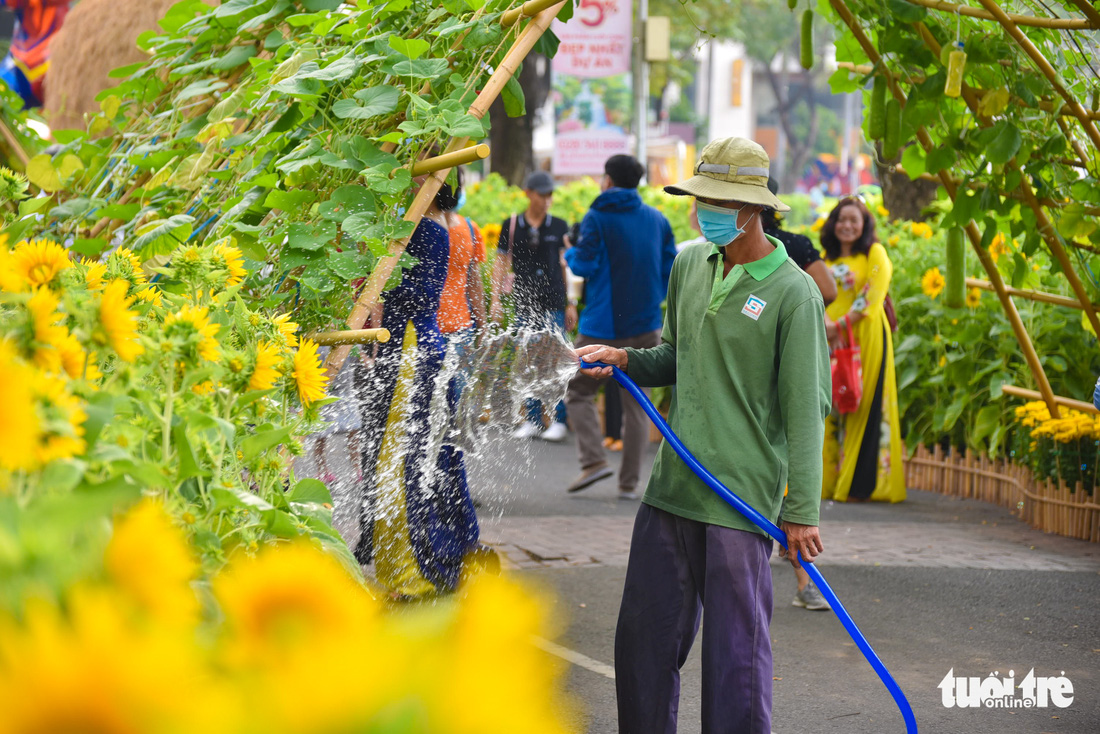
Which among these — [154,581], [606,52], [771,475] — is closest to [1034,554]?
[771,475]

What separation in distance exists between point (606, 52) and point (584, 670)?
31.3ft

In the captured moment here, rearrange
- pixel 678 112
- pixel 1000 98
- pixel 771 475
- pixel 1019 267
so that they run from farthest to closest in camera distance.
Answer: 1. pixel 678 112
2. pixel 1019 267
3. pixel 1000 98
4. pixel 771 475

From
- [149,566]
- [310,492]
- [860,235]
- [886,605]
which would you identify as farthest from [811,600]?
[149,566]

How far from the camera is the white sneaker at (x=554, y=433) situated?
10211 millimetres

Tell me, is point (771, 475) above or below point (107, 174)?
below

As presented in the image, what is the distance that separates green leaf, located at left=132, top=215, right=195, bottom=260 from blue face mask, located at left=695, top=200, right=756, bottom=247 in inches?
58.3

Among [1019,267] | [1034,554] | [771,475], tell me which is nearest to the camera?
[771,475]

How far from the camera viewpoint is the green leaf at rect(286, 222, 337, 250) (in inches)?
116

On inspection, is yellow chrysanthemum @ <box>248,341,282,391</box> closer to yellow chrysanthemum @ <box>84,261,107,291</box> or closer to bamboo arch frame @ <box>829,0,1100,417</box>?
yellow chrysanthemum @ <box>84,261,107,291</box>

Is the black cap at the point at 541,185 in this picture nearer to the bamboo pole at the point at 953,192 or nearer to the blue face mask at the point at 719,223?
the bamboo pole at the point at 953,192

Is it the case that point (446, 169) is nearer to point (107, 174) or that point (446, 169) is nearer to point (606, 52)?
point (107, 174)

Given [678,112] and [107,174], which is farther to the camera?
[678,112]

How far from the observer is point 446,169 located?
312 cm

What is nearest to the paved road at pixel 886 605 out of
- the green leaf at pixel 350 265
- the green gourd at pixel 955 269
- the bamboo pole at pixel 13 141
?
the green leaf at pixel 350 265
